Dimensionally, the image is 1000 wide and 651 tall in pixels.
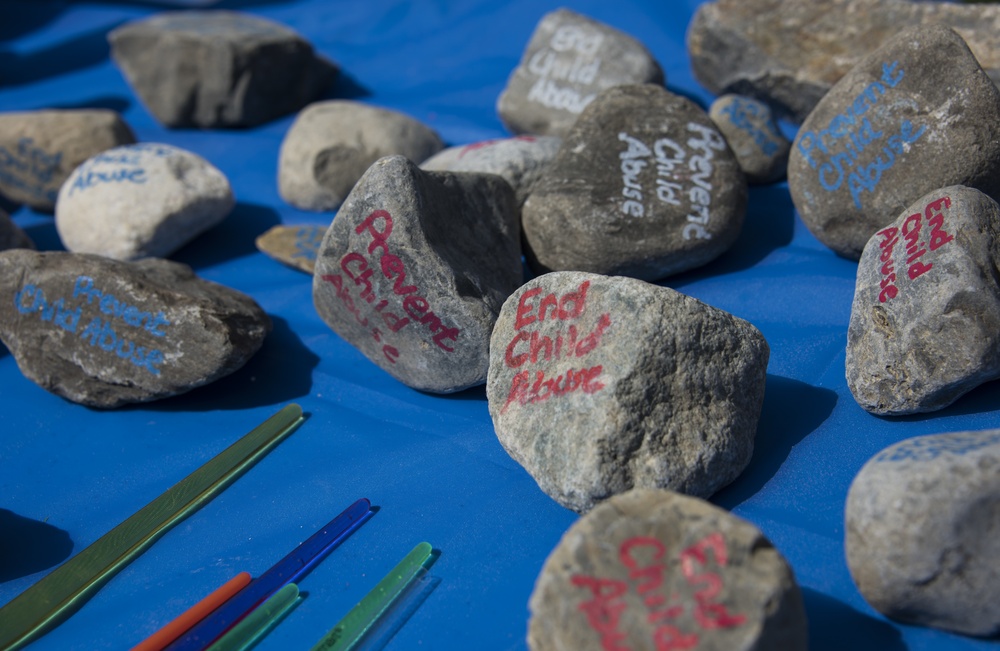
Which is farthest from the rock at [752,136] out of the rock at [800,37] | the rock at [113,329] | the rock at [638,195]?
the rock at [113,329]

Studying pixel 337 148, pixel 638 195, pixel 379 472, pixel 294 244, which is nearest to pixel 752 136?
pixel 638 195

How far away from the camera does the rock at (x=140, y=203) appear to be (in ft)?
10.5

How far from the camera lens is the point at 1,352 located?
3.03 m

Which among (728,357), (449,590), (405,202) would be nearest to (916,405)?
(728,357)

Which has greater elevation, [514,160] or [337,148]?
[514,160]

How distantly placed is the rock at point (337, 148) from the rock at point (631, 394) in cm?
168

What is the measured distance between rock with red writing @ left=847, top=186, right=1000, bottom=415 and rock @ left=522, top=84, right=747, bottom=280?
2.12 ft

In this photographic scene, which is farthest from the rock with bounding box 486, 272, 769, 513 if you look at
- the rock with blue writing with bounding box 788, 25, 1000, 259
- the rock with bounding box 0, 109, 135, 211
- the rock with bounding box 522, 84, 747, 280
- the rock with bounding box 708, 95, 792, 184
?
the rock with bounding box 0, 109, 135, 211

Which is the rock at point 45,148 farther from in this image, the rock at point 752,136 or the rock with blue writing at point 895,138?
the rock with blue writing at point 895,138

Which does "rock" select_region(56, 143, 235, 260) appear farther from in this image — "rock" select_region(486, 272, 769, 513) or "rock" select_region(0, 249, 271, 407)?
"rock" select_region(486, 272, 769, 513)

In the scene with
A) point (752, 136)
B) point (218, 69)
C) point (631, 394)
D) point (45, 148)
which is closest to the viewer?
point (631, 394)

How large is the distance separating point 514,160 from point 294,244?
94 cm

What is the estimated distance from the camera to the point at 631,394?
190 centimetres

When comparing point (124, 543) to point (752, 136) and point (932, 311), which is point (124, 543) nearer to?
point (932, 311)
